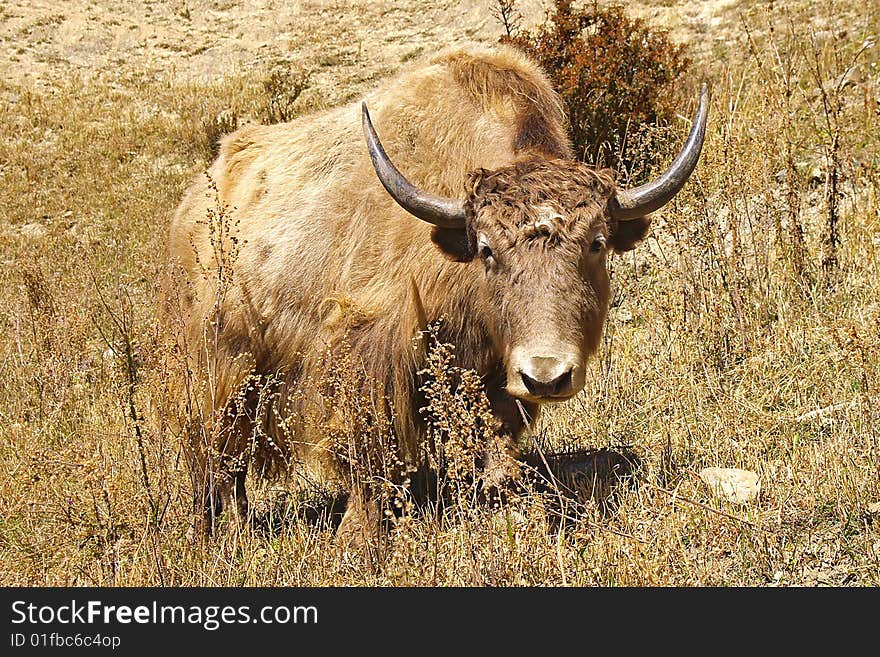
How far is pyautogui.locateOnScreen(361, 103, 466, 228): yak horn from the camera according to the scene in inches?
180

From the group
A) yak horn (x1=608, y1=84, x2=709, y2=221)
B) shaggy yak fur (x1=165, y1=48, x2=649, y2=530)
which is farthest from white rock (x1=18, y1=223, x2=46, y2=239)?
yak horn (x1=608, y1=84, x2=709, y2=221)

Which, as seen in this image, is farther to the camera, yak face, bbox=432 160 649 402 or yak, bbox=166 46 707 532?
yak, bbox=166 46 707 532

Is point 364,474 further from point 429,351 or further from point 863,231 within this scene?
point 863,231

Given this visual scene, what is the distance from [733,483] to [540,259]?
174 cm

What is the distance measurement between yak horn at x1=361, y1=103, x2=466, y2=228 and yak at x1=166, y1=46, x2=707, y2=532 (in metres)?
0.01

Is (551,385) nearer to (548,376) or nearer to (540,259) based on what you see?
(548,376)

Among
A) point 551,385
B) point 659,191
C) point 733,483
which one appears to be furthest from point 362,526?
point 659,191

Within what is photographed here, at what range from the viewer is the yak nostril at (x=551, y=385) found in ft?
12.9

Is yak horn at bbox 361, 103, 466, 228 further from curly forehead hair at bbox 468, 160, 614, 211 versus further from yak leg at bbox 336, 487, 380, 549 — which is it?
yak leg at bbox 336, 487, 380, 549

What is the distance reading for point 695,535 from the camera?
167 inches

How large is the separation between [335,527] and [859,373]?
3.46m

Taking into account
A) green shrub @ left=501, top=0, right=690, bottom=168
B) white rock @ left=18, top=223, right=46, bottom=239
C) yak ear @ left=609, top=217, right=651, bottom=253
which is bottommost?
yak ear @ left=609, top=217, right=651, bottom=253

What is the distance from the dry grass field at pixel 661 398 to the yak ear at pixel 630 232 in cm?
113

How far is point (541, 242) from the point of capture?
4.28 metres
